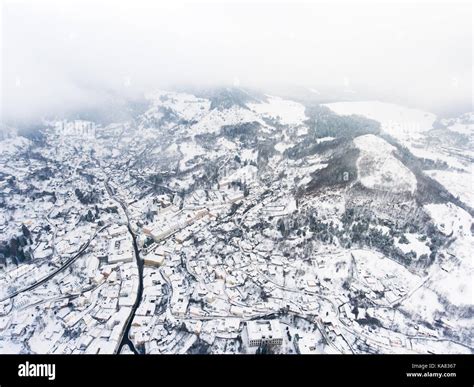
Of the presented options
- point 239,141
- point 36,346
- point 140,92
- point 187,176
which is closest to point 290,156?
point 239,141

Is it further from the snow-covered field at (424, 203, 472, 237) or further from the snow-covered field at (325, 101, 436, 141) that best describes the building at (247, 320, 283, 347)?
the snow-covered field at (325, 101, 436, 141)

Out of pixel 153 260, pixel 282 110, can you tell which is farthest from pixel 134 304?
pixel 282 110

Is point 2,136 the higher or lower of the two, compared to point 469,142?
lower

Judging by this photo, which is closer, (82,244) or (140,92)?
(82,244)

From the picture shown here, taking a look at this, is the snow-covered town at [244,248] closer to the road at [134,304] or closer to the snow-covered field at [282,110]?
the road at [134,304]

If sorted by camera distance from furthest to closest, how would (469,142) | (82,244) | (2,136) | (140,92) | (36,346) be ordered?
(140,92), (2,136), (469,142), (82,244), (36,346)

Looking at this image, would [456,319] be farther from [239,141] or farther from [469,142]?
[469,142]

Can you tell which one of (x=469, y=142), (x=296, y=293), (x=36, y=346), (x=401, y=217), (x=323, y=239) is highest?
(x=469, y=142)
